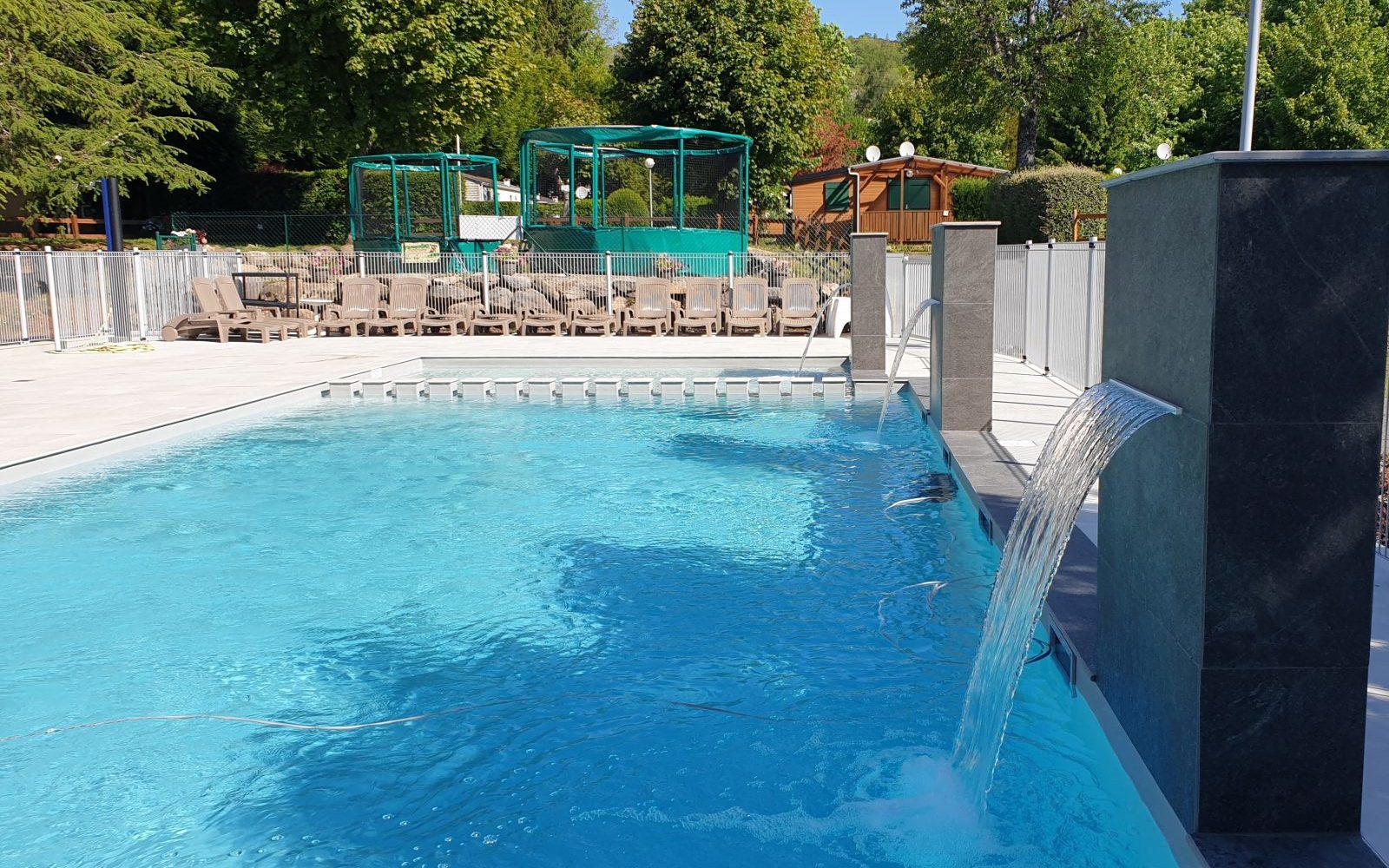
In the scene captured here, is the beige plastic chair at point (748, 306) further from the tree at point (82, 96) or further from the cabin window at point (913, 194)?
the cabin window at point (913, 194)

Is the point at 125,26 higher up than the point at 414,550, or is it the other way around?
the point at 125,26

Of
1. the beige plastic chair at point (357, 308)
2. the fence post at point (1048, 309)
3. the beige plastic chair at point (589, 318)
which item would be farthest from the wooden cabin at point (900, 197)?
the fence post at point (1048, 309)

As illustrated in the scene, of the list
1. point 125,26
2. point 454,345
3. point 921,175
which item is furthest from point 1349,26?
point 125,26

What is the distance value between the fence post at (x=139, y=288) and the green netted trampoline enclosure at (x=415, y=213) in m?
6.85

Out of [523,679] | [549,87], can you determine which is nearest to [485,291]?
[523,679]

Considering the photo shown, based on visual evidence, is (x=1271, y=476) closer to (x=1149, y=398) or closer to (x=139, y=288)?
(x=1149, y=398)

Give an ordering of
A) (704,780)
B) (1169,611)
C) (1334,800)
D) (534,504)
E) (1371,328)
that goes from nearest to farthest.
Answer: (1371,328)
(1334,800)
(1169,611)
(704,780)
(534,504)

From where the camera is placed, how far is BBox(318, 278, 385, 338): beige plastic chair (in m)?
22.0

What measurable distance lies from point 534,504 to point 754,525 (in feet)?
5.98

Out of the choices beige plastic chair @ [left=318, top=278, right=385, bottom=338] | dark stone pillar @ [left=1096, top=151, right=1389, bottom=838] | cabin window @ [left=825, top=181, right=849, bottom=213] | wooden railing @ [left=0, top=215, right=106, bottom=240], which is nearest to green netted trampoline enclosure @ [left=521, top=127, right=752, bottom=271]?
beige plastic chair @ [left=318, top=278, right=385, bottom=338]

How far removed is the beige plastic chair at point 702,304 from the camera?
72.5 feet

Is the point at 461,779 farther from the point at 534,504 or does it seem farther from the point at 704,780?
the point at 534,504

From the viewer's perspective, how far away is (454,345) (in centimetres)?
1977

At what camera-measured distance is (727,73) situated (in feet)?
127
